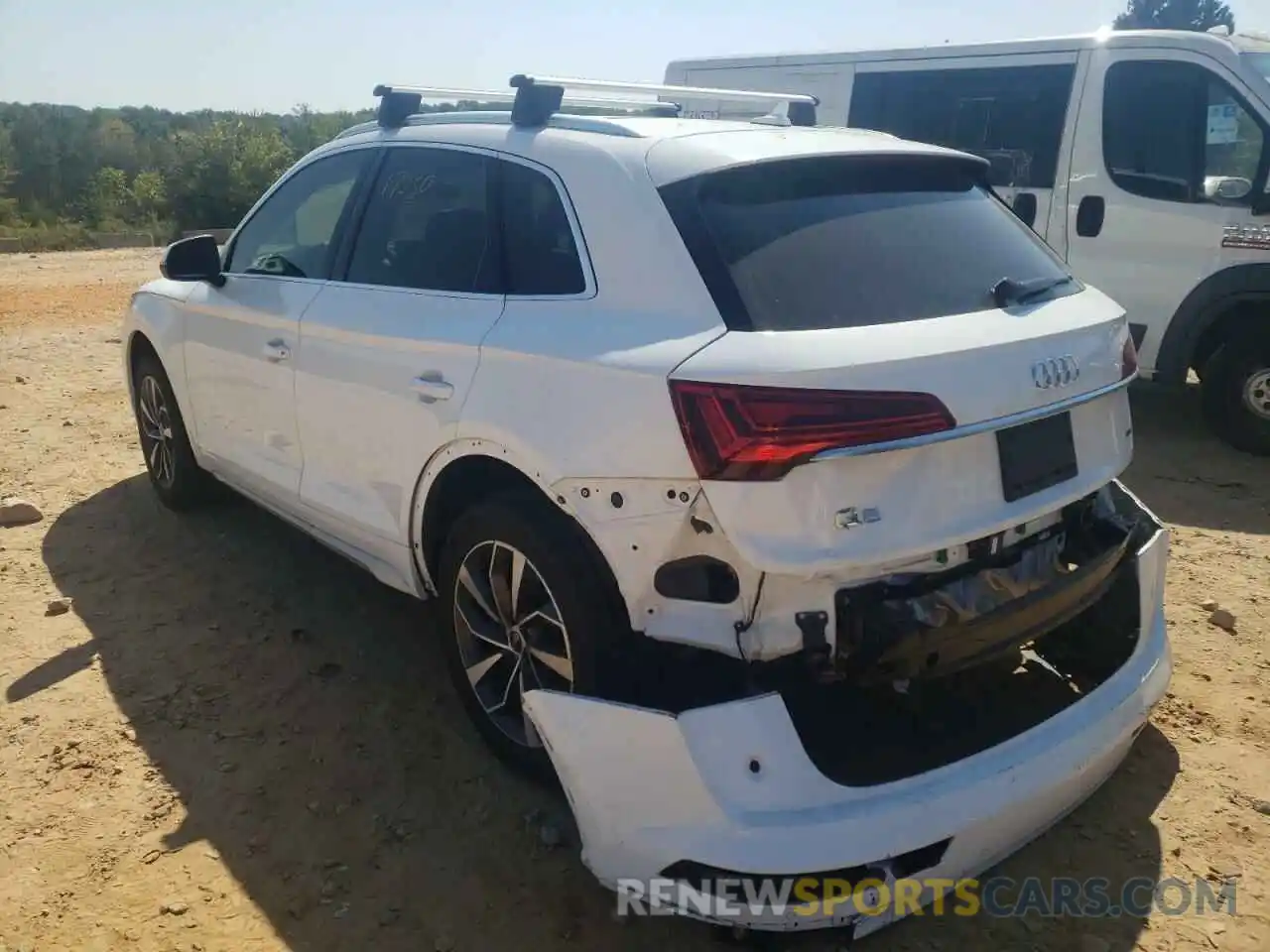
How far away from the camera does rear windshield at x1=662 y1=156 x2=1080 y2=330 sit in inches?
94.2

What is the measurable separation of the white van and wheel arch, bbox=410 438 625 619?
3423 millimetres

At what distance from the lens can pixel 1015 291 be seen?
104 inches

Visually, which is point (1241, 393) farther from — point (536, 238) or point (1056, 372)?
point (536, 238)

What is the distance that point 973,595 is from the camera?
7.94 feet

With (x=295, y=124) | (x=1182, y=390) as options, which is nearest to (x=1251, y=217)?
(x=1182, y=390)

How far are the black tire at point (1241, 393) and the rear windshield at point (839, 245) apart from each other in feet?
13.0

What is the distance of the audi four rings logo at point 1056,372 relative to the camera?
Answer: 96.9 inches

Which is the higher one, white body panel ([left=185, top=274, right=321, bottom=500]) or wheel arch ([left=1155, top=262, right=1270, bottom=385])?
white body panel ([left=185, top=274, right=321, bottom=500])

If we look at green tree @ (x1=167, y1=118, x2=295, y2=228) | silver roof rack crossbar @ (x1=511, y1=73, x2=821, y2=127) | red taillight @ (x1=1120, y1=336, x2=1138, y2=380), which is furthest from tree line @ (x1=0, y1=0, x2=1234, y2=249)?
red taillight @ (x1=1120, y1=336, x2=1138, y2=380)

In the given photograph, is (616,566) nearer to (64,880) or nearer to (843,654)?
(843,654)

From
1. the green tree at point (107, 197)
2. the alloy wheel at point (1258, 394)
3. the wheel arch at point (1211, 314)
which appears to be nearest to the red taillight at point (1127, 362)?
the wheel arch at point (1211, 314)

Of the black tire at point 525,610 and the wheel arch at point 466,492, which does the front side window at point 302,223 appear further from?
the black tire at point 525,610

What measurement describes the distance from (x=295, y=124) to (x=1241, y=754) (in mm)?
46871

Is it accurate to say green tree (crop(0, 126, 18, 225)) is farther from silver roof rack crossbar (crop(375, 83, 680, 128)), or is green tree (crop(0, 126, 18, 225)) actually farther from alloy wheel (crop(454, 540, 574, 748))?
alloy wheel (crop(454, 540, 574, 748))
